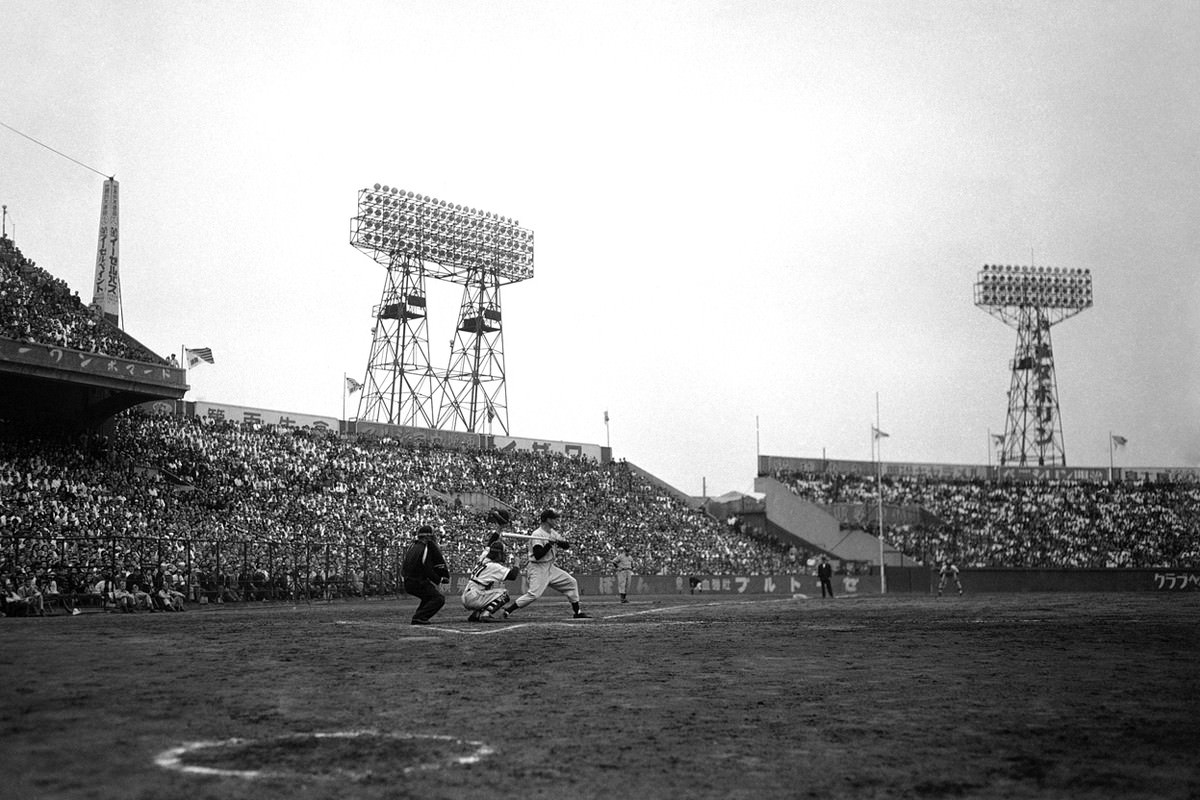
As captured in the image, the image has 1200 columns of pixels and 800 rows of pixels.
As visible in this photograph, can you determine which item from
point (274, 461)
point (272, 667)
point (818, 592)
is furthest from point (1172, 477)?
point (272, 667)

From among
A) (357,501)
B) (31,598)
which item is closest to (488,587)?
(31,598)

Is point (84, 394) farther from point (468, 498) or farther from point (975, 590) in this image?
point (975, 590)

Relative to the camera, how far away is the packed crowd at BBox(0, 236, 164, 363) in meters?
37.8

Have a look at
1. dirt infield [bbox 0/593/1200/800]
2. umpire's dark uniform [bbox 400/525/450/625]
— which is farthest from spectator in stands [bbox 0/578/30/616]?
umpire's dark uniform [bbox 400/525/450/625]

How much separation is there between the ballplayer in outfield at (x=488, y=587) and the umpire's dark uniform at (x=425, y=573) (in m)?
1.19

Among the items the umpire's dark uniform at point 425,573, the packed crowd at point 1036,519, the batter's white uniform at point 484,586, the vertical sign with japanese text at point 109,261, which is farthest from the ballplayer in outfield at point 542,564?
the packed crowd at point 1036,519

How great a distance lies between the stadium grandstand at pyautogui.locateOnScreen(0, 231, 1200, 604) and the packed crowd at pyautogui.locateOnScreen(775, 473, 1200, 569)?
0.16m

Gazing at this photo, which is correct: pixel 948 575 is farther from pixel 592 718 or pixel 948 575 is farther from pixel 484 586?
pixel 592 718

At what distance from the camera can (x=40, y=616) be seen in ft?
81.8

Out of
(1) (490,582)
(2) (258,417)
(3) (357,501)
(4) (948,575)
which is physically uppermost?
(2) (258,417)

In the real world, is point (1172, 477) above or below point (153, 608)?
above

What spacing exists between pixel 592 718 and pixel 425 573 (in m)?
11.1

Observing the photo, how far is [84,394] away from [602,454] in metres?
38.9

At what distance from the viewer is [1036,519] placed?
68.3 m
